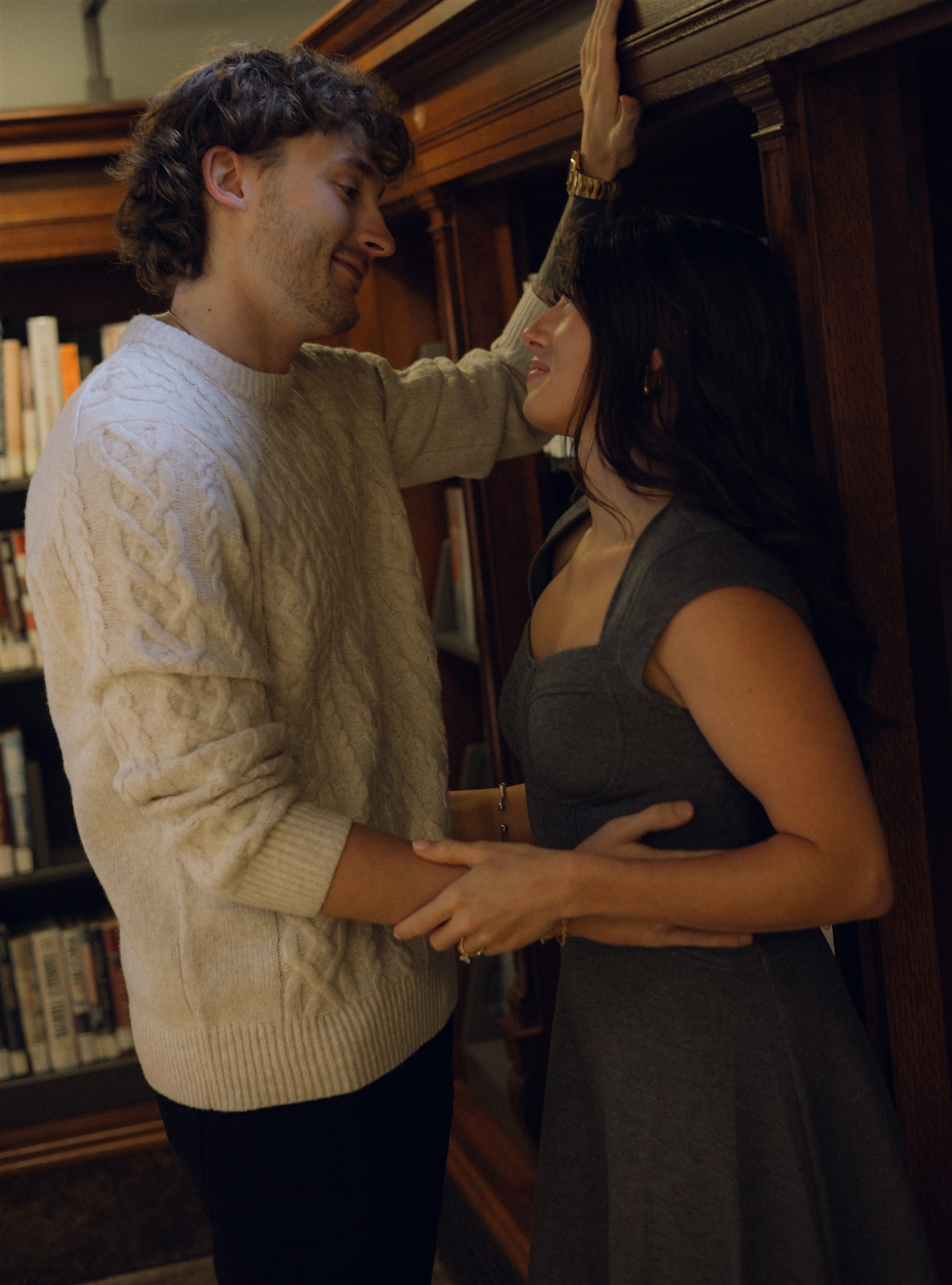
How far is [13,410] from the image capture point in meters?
2.65

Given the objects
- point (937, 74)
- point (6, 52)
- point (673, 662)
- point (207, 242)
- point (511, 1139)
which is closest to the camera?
point (673, 662)

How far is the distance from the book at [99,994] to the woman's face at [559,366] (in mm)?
1893

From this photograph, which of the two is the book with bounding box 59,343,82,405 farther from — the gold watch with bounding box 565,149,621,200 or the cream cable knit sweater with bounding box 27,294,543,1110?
A: the gold watch with bounding box 565,149,621,200

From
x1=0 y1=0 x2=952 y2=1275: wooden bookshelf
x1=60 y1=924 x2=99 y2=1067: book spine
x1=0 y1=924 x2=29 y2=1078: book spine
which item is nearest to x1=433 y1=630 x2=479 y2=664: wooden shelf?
x1=0 y1=0 x2=952 y2=1275: wooden bookshelf

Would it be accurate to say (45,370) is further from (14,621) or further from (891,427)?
(891,427)

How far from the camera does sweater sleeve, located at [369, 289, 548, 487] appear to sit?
169 centimetres

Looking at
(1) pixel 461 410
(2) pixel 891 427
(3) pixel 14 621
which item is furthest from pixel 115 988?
(2) pixel 891 427

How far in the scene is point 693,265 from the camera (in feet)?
4.03

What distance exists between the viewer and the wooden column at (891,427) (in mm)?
1197

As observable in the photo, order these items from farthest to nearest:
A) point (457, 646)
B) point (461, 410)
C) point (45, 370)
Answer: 1. point (45, 370)
2. point (457, 646)
3. point (461, 410)

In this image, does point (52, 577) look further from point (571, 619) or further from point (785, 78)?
point (785, 78)

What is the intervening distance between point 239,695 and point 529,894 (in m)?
→ 0.33

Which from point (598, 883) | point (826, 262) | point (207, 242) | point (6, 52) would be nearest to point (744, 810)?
point (598, 883)

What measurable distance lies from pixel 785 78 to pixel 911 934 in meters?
0.86
